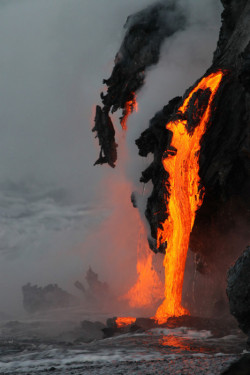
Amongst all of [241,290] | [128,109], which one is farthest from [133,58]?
[241,290]

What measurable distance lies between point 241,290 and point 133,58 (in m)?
27.3

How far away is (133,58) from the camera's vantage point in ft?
105

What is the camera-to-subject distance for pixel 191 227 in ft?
80.2

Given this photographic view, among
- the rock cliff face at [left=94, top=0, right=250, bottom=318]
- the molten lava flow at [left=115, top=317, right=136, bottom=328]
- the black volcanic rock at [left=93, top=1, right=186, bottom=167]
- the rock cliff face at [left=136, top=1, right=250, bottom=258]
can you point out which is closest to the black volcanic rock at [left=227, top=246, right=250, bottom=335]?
the rock cliff face at [left=94, top=0, right=250, bottom=318]

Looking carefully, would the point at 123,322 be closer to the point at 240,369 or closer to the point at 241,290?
the point at 241,290

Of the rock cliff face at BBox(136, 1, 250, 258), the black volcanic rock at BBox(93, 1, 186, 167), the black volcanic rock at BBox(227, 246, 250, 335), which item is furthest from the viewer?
the black volcanic rock at BBox(93, 1, 186, 167)

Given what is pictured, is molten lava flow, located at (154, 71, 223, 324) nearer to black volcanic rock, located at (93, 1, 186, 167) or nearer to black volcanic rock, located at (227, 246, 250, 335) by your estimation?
black volcanic rock, located at (93, 1, 186, 167)

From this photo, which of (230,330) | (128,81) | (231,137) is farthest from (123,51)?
(230,330)

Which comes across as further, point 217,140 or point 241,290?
point 217,140

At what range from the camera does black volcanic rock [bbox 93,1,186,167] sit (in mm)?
30938

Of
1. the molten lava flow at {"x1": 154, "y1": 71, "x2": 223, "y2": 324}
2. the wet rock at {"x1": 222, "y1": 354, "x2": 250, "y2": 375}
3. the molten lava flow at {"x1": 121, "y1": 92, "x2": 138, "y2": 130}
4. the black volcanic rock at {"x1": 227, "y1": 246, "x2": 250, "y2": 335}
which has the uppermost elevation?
the molten lava flow at {"x1": 121, "y1": 92, "x2": 138, "y2": 130}

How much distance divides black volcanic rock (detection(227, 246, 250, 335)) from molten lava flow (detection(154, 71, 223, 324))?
1354 cm

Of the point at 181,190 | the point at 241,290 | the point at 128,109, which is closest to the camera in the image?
the point at 241,290

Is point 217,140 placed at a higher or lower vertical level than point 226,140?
higher
